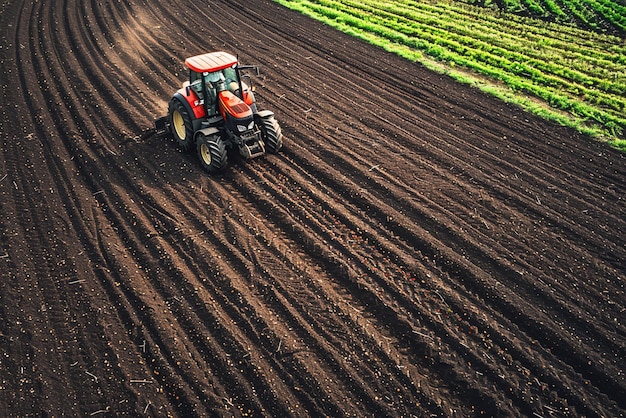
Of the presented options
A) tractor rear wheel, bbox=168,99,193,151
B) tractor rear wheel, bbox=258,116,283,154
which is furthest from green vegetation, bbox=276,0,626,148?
tractor rear wheel, bbox=168,99,193,151

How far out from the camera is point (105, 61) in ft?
51.6

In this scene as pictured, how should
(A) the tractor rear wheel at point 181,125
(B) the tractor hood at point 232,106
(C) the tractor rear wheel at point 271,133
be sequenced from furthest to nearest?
(C) the tractor rear wheel at point 271,133 < (A) the tractor rear wheel at point 181,125 < (B) the tractor hood at point 232,106

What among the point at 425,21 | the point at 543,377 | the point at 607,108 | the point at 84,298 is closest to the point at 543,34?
the point at 425,21

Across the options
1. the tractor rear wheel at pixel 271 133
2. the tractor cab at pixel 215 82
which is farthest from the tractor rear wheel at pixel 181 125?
the tractor rear wheel at pixel 271 133

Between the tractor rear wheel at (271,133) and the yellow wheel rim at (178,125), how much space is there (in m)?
2.01

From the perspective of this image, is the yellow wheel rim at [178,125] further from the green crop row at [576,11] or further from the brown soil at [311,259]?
the green crop row at [576,11]

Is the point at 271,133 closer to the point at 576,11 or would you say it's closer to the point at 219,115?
the point at 219,115

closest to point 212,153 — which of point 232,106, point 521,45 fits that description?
point 232,106

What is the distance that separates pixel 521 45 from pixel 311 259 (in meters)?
14.6

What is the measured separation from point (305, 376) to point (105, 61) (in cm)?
1308

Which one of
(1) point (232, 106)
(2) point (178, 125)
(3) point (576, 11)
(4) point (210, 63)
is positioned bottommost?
(2) point (178, 125)

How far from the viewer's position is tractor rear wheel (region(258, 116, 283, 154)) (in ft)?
37.2

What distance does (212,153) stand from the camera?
10.7m

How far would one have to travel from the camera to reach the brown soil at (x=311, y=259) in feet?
23.7
